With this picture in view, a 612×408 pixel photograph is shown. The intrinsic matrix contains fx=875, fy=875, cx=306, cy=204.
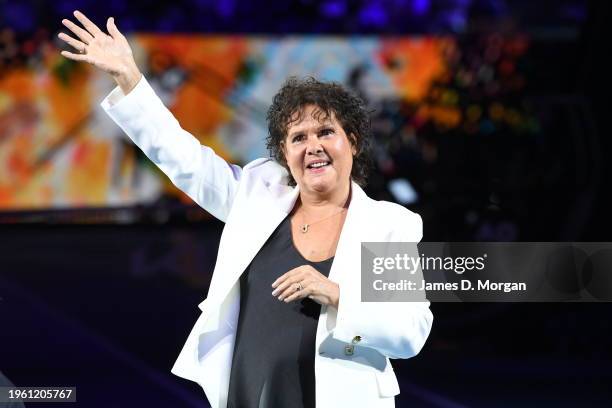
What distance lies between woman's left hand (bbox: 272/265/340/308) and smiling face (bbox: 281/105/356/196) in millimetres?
274

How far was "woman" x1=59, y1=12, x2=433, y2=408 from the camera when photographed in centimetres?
179

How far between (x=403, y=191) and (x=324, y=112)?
372 cm

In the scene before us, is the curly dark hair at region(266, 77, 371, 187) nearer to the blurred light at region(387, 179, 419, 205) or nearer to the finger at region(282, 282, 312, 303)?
the finger at region(282, 282, 312, 303)

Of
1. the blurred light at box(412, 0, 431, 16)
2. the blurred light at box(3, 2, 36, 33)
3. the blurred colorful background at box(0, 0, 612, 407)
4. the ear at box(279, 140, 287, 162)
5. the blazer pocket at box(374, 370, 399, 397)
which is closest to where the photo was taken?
the blazer pocket at box(374, 370, 399, 397)

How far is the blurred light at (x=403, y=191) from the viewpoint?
5.63 meters

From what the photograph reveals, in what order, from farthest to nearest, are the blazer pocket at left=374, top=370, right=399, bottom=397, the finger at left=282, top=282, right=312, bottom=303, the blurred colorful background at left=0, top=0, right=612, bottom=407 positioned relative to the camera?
the blurred colorful background at left=0, top=0, right=612, bottom=407 → the blazer pocket at left=374, top=370, right=399, bottom=397 → the finger at left=282, top=282, right=312, bottom=303

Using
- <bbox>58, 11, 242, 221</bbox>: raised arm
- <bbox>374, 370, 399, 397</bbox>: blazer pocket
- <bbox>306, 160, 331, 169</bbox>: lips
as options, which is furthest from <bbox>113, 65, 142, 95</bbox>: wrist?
<bbox>374, 370, 399, 397</bbox>: blazer pocket

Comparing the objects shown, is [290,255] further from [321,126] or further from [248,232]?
[321,126]

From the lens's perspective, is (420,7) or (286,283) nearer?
(286,283)

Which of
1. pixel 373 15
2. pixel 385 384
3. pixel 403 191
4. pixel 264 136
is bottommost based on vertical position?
pixel 385 384

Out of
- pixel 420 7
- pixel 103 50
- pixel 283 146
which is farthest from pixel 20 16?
pixel 283 146

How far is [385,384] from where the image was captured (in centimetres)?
183

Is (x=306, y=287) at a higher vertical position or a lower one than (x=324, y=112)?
lower

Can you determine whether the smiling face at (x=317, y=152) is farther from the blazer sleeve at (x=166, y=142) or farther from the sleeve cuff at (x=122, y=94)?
the sleeve cuff at (x=122, y=94)
